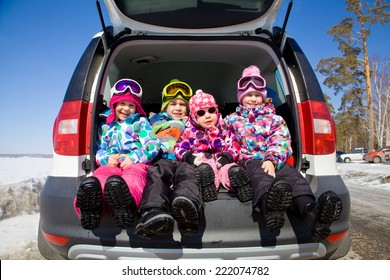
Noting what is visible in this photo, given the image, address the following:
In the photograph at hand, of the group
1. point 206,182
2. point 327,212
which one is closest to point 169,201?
point 206,182

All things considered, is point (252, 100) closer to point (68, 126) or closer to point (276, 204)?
point (276, 204)

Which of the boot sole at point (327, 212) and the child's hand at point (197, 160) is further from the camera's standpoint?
the child's hand at point (197, 160)

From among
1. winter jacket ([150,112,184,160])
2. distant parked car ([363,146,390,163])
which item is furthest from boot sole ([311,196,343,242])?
distant parked car ([363,146,390,163])

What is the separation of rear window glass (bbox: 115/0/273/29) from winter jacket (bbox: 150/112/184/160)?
79 cm

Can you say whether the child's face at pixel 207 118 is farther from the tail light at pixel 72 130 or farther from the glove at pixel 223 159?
the tail light at pixel 72 130

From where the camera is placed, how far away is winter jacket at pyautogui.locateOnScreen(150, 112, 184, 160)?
2.12m

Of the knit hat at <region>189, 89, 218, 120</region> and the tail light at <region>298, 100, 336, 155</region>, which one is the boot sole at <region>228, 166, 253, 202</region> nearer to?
the tail light at <region>298, 100, 336, 155</region>

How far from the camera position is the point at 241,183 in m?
1.55

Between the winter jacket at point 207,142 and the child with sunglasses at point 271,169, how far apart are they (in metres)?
0.07

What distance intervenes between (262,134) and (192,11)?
1.02 metres

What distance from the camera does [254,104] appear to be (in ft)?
7.47

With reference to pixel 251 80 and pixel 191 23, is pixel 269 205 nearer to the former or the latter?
pixel 251 80

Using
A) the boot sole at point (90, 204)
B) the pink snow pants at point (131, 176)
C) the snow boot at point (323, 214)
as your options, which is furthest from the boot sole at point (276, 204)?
the boot sole at point (90, 204)

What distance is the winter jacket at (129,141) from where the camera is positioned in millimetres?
1843
